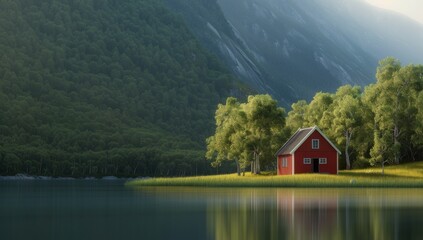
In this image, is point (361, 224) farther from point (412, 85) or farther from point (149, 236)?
point (412, 85)

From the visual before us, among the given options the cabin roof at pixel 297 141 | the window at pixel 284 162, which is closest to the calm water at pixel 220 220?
the cabin roof at pixel 297 141

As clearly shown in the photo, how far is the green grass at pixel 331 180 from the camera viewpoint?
95188 millimetres

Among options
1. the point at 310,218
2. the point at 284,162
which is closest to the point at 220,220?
the point at 310,218

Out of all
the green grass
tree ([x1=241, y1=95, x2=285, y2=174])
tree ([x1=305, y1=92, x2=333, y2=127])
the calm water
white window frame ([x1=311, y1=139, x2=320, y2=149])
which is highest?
tree ([x1=305, y1=92, x2=333, y2=127])

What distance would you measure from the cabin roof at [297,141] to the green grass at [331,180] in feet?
27.3

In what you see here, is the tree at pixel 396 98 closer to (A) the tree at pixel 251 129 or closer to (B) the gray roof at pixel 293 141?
(B) the gray roof at pixel 293 141

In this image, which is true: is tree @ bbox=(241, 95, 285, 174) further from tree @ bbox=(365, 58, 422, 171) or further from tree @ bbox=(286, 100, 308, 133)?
tree @ bbox=(365, 58, 422, 171)

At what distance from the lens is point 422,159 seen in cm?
12750

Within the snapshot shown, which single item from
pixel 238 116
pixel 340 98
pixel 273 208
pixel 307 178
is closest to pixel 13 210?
pixel 273 208

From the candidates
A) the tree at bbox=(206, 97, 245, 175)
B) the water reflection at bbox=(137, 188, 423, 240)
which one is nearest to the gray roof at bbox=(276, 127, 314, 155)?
the tree at bbox=(206, 97, 245, 175)

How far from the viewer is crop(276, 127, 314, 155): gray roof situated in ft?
381

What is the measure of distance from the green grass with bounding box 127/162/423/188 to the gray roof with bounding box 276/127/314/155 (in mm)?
8994

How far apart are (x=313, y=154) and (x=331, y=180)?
1758 cm

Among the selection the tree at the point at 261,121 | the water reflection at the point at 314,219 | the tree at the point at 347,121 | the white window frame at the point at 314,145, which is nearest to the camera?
the water reflection at the point at 314,219
